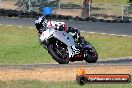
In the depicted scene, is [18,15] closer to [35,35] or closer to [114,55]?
[35,35]

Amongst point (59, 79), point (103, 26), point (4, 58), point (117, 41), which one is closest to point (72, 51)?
point (59, 79)

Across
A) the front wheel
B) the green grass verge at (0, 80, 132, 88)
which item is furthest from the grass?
the front wheel

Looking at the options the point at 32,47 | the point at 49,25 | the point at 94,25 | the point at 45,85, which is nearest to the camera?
the point at 49,25

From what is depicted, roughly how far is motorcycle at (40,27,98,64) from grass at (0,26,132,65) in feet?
32.1

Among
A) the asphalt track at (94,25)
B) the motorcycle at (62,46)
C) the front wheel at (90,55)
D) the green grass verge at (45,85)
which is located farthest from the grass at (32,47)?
the motorcycle at (62,46)

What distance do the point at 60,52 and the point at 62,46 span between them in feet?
0.62

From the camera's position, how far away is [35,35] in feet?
100

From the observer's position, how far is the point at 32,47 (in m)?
26.2

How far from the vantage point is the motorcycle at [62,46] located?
45.3 feet

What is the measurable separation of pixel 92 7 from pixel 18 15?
20.6m

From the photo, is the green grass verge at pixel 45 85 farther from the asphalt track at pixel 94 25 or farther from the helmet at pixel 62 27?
the asphalt track at pixel 94 25

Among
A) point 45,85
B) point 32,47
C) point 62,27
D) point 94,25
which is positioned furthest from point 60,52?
point 94,25

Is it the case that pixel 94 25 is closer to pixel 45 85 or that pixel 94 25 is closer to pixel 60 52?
pixel 45 85

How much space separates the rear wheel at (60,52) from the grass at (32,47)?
32.2 ft
